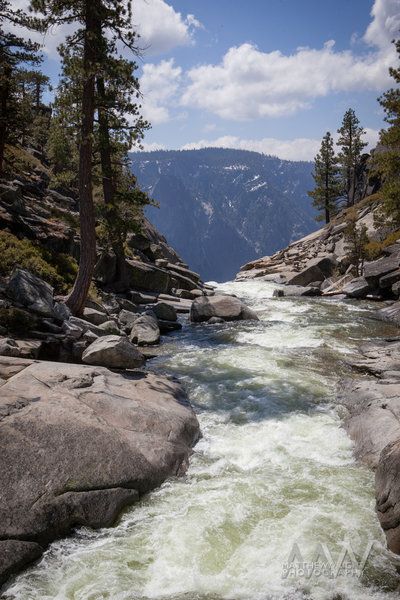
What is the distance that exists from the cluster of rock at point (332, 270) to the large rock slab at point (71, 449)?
20342 mm

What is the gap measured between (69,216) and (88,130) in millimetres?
12878

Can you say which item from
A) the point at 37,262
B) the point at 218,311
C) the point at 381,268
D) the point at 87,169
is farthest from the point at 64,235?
the point at 381,268

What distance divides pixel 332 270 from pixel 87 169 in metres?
27.5

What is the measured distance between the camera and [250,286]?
35719mm

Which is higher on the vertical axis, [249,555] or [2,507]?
[2,507]

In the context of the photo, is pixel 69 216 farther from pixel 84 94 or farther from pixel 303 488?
pixel 303 488

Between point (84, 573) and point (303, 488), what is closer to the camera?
point (84, 573)

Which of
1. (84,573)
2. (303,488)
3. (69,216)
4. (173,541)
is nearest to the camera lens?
(84,573)

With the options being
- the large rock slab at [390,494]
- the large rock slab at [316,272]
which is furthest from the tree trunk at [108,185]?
the large rock slab at [316,272]

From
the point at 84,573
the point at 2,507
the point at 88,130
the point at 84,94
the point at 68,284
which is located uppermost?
the point at 84,94

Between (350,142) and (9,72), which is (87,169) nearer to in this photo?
(9,72)

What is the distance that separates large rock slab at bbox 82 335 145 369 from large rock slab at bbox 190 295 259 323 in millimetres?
9743

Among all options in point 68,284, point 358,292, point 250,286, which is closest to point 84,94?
point 68,284

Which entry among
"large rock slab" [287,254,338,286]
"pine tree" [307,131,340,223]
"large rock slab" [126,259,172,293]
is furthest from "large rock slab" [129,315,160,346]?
"pine tree" [307,131,340,223]
